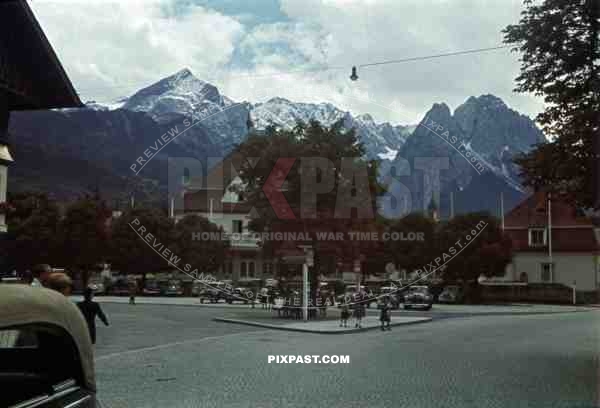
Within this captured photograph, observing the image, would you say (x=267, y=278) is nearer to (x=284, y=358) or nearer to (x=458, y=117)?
(x=458, y=117)

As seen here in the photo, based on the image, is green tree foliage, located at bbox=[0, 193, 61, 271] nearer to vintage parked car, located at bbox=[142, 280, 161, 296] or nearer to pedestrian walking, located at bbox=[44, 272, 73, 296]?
vintage parked car, located at bbox=[142, 280, 161, 296]

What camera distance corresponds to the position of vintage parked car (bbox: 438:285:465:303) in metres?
52.6

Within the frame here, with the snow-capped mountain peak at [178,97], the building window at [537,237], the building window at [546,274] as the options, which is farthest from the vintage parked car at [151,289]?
the snow-capped mountain peak at [178,97]

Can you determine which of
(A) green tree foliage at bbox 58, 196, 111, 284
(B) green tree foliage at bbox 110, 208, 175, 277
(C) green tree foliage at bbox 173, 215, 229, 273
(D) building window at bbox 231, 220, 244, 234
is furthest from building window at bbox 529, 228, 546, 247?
(A) green tree foliage at bbox 58, 196, 111, 284

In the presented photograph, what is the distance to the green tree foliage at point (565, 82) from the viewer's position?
15.2 metres

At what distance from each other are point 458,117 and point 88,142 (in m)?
15.8

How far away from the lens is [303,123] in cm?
3117

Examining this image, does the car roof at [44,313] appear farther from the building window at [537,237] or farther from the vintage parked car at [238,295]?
the vintage parked car at [238,295]

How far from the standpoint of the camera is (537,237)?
3962cm

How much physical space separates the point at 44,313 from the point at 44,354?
0.77m

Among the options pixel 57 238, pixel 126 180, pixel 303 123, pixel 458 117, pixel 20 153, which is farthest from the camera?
pixel 126 180

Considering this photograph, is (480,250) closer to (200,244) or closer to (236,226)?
(236,226)

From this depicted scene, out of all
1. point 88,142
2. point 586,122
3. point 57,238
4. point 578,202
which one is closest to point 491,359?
point 578,202

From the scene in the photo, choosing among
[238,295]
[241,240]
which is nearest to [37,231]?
[238,295]
